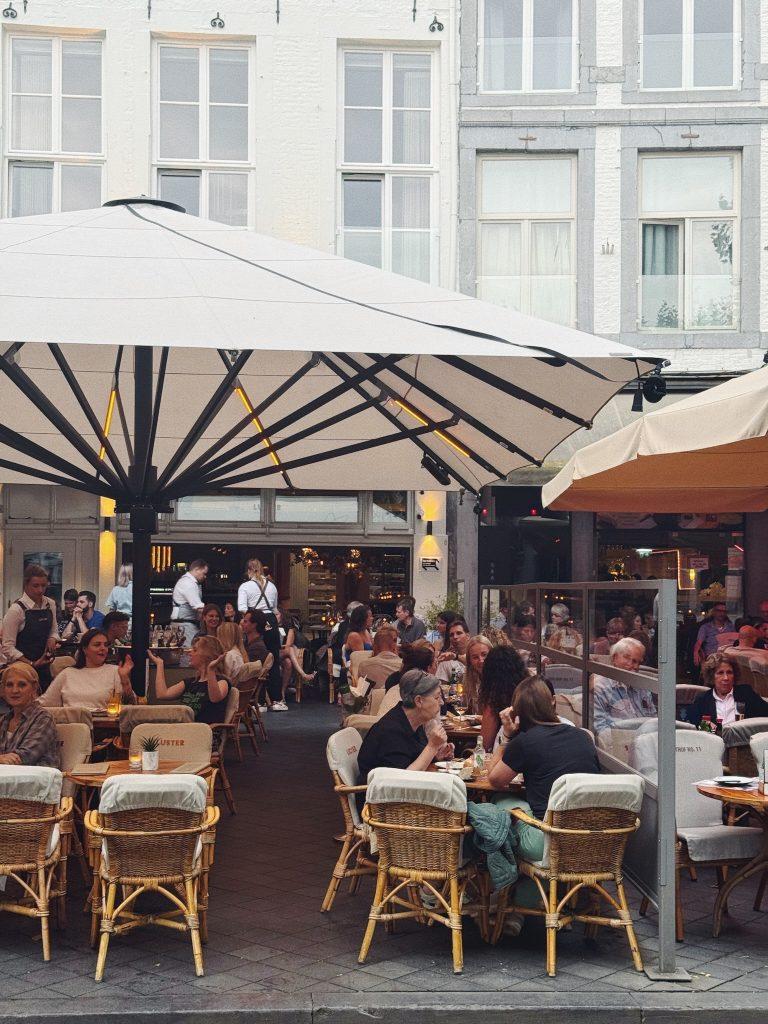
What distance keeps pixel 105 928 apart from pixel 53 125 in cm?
1592

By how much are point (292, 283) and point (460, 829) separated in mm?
2997

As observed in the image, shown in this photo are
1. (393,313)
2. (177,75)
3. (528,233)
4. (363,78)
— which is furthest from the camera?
(363,78)

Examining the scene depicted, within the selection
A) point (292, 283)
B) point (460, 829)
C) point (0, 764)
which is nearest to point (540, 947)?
point (460, 829)

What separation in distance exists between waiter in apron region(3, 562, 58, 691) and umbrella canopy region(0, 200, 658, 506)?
2.36 m

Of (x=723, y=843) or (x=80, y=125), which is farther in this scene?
(x=80, y=125)

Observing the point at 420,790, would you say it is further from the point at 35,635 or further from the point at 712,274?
the point at 712,274

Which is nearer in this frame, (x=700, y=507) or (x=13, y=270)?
(x=13, y=270)

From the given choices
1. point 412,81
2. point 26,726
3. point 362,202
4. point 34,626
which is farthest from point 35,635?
point 412,81

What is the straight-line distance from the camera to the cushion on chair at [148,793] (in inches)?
241

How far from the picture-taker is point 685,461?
987 cm

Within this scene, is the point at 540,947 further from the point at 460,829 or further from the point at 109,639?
the point at 109,639

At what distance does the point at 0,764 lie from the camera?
22.1ft

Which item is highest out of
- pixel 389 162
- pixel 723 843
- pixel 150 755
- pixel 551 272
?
pixel 389 162

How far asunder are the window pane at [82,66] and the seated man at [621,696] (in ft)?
49.4
